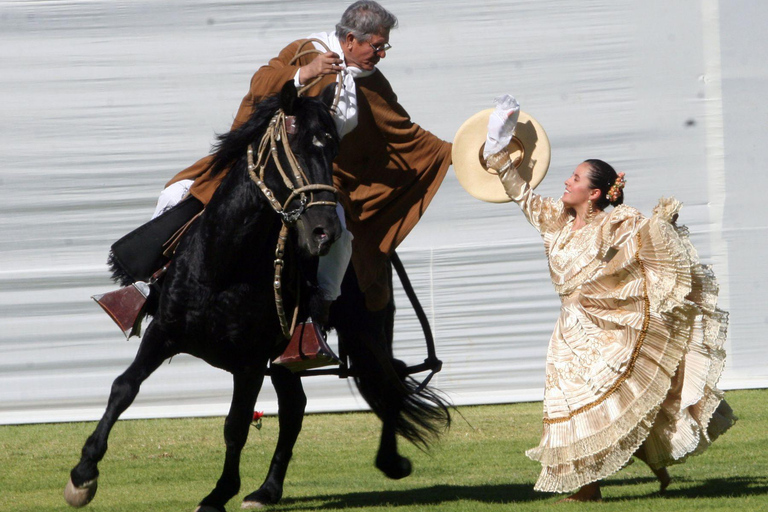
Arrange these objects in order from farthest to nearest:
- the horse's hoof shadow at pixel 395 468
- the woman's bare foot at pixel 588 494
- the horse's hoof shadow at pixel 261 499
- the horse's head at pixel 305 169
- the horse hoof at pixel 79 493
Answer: the horse's hoof shadow at pixel 395 468 < the horse's hoof shadow at pixel 261 499 < the woman's bare foot at pixel 588 494 < the horse hoof at pixel 79 493 < the horse's head at pixel 305 169

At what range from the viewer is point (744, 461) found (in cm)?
556

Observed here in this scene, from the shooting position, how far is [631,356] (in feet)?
14.7

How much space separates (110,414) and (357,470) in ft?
7.12

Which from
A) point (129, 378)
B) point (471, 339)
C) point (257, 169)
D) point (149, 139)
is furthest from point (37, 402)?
point (257, 169)

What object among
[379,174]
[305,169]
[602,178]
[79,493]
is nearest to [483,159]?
[379,174]

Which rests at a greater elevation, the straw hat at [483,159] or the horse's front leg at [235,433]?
the straw hat at [483,159]

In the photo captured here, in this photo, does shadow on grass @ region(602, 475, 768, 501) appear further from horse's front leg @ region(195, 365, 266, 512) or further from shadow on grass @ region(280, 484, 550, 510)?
horse's front leg @ region(195, 365, 266, 512)

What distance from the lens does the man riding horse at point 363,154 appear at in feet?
14.7

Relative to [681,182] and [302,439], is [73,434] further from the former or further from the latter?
[681,182]

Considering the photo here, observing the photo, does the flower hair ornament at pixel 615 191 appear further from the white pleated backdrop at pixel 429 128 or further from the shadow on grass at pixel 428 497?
the white pleated backdrop at pixel 429 128

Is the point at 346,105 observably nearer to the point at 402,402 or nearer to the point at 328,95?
the point at 328,95

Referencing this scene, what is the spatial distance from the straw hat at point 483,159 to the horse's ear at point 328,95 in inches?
40.1

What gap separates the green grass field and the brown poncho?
1087 mm

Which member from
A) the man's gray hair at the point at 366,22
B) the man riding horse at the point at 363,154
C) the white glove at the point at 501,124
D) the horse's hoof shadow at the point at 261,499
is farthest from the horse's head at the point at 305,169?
the horse's hoof shadow at the point at 261,499
